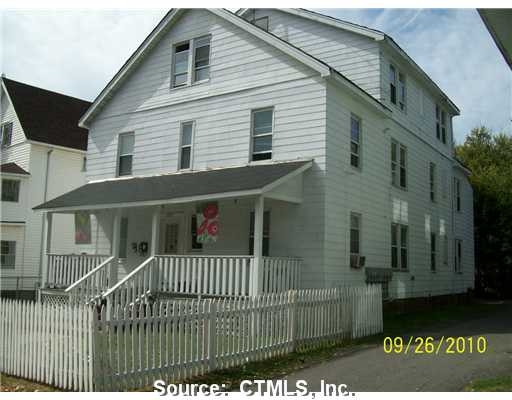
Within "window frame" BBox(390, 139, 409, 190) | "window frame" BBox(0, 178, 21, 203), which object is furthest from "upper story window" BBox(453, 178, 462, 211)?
"window frame" BBox(0, 178, 21, 203)

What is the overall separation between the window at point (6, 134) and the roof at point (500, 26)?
91.7 feet

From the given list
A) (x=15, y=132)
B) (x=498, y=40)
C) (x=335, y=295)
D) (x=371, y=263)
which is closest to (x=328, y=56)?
(x=371, y=263)

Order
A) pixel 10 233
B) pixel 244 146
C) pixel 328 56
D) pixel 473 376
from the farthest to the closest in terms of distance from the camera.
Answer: pixel 10 233
pixel 328 56
pixel 244 146
pixel 473 376

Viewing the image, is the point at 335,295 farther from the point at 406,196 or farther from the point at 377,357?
the point at 406,196

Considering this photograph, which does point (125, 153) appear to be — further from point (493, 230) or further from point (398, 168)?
point (493, 230)

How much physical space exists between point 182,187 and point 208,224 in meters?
1.29

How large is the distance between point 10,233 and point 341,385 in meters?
24.1

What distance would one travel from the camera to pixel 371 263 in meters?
17.7

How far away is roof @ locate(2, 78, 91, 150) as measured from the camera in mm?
29703

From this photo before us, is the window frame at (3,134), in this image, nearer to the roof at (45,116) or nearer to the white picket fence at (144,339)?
the roof at (45,116)

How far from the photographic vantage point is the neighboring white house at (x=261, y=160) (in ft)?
49.4

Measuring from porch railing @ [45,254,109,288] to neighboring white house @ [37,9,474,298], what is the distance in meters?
0.27

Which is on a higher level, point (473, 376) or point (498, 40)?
point (498, 40)

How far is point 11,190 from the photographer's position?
93.3 ft
